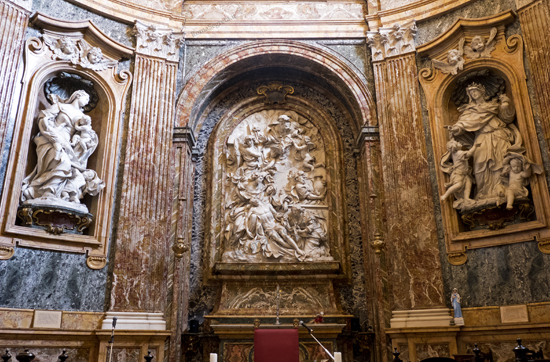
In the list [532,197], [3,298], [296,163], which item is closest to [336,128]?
[296,163]

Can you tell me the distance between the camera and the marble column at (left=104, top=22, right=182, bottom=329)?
27.5 feet

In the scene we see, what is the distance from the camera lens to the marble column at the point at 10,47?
7.93 m

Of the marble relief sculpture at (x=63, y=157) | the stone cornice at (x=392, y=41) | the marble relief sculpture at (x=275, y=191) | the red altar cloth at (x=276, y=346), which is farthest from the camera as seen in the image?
the marble relief sculpture at (x=275, y=191)

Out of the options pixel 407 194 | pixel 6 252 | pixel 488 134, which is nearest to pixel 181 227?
pixel 6 252

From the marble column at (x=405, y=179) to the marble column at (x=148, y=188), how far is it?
3.99 m

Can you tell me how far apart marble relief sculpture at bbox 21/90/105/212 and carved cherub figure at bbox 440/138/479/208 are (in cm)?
604

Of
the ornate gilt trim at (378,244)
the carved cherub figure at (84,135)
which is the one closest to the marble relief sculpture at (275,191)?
the ornate gilt trim at (378,244)

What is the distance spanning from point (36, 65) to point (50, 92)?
60cm

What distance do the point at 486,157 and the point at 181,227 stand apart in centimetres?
549

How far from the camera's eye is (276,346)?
6574mm

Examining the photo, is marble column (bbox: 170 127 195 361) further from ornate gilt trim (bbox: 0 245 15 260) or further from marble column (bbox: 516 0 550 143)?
marble column (bbox: 516 0 550 143)

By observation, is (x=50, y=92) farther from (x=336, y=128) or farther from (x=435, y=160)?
(x=435, y=160)

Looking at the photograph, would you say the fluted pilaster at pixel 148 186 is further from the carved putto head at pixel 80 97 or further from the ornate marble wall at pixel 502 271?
the ornate marble wall at pixel 502 271

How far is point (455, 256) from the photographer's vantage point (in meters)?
8.34
